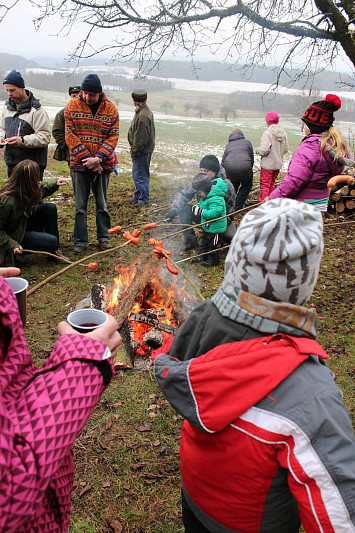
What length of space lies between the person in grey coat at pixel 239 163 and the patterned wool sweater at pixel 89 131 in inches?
112

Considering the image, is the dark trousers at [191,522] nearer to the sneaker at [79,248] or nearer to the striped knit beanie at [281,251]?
the striped knit beanie at [281,251]

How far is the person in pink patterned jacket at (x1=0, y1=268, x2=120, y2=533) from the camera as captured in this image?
0.87m

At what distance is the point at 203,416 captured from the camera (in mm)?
1278

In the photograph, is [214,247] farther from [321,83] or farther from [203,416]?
[321,83]

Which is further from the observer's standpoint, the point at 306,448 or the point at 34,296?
the point at 34,296

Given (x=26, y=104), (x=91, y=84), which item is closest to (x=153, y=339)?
(x=91, y=84)

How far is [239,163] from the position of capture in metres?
7.53

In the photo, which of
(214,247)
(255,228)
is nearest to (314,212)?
(255,228)

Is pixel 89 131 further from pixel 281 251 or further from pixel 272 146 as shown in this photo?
pixel 281 251

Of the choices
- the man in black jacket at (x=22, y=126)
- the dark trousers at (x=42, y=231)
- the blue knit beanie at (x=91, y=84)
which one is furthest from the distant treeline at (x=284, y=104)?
the dark trousers at (x=42, y=231)

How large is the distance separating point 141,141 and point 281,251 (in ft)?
24.0

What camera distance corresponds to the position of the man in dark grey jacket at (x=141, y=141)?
7840mm

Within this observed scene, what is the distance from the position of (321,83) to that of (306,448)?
2788 centimetres

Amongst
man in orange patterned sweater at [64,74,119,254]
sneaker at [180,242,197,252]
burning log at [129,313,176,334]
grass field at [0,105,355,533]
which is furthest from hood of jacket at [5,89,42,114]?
burning log at [129,313,176,334]
